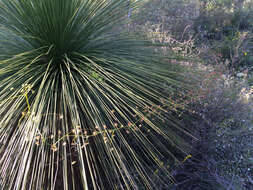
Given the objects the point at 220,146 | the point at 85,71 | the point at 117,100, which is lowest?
the point at 220,146

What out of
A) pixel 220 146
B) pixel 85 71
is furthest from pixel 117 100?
pixel 220 146

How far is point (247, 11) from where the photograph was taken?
4762 mm

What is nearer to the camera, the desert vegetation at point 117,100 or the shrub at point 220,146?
the desert vegetation at point 117,100

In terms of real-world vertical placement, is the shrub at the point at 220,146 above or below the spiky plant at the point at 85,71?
below

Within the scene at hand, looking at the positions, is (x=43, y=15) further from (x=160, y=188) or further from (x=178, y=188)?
(x=178, y=188)

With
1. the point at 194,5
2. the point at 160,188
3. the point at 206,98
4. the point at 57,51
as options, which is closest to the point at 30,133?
the point at 57,51

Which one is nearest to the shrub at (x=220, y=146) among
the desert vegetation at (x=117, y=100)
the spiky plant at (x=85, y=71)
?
the desert vegetation at (x=117, y=100)

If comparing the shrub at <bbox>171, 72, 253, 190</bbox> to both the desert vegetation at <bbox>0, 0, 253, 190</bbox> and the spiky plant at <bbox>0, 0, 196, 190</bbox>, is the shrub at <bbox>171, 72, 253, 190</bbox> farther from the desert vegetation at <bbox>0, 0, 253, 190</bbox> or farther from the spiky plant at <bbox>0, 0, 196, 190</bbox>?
the spiky plant at <bbox>0, 0, 196, 190</bbox>

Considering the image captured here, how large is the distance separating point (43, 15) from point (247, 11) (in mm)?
4552

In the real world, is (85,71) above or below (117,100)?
above

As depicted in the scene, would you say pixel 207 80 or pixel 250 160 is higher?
pixel 207 80

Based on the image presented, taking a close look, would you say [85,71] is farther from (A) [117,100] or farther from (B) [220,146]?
(B) [220,146]

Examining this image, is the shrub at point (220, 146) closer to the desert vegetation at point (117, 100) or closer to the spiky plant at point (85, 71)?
the desert vegetation at point (117, 100)

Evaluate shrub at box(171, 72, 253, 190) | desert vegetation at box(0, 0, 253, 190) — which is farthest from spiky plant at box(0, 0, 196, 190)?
shrub at box(171, 72, 253, 190)
